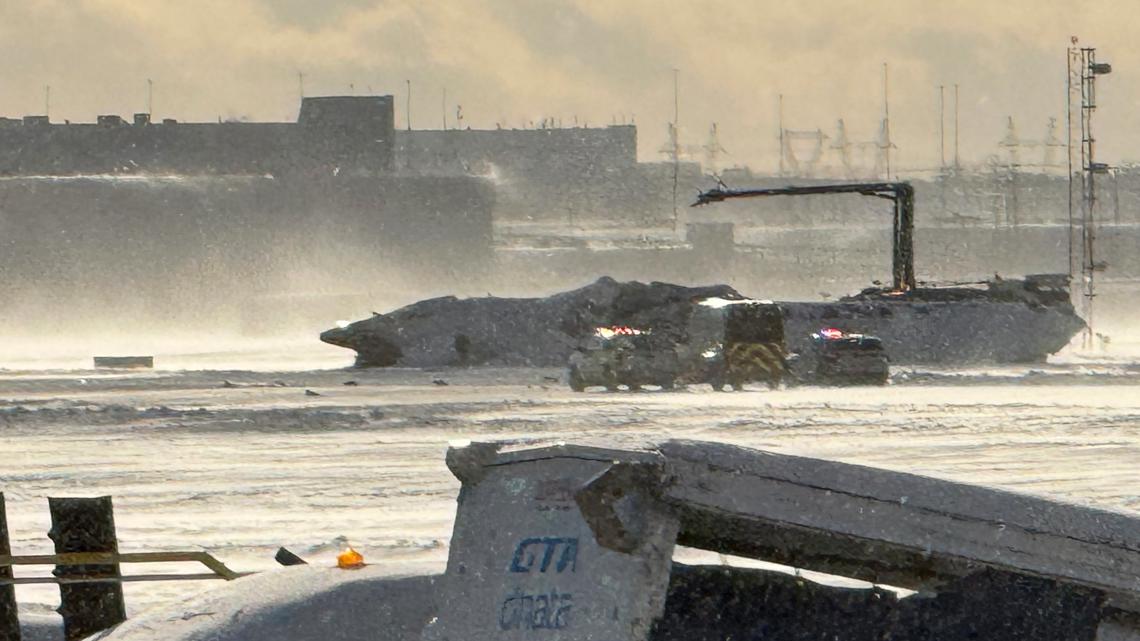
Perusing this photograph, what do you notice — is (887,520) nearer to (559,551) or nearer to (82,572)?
(559,551)

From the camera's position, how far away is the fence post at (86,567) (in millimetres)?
5793

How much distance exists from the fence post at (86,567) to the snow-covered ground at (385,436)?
2.73 feet

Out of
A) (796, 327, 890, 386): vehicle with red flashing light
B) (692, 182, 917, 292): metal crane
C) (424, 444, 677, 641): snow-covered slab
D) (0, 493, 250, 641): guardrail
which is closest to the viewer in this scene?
(424, 444, 677, 641): snow-covered slab

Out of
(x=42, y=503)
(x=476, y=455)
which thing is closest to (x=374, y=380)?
(x=42, y=503)

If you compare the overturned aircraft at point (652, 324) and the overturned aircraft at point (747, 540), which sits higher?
the overturned aircraft at point (652, 324)

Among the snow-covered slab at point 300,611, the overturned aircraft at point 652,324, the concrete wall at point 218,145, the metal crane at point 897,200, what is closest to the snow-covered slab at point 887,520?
the snow-covered slab at point 300,611

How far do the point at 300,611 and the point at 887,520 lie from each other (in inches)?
51.8

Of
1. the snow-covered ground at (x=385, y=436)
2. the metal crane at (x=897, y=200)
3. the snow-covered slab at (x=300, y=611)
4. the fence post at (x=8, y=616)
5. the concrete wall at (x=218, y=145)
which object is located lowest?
the snow-covered ground at (x=385, y=436)

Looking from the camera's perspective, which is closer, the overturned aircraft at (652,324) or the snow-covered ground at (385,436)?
the snow-covered ground at (385,436)

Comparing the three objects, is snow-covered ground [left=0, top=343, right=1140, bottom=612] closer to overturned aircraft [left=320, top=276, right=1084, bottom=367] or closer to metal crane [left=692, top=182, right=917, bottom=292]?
overturned aircraft [left=320, top=276, right=1084, bottom=367]

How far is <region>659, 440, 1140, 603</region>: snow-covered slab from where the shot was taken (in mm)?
3271

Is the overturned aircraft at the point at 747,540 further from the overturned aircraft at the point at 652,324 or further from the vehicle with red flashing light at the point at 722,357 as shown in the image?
the overturned aircraft at the point at 652,324

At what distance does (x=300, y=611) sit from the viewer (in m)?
4.03

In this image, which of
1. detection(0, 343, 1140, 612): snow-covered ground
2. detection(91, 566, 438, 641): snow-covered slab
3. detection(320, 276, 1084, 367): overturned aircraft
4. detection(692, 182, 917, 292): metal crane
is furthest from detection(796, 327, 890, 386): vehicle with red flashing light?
detection(91, 566, 438, 641): snow-covered slab
